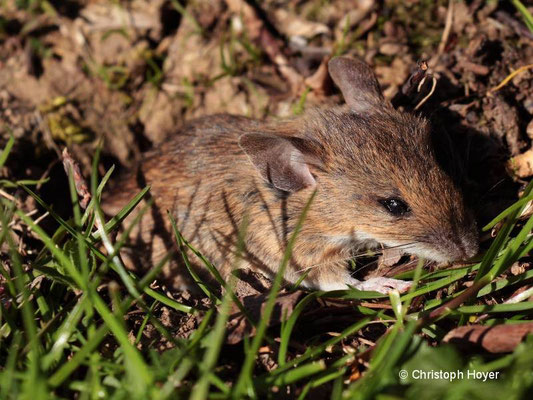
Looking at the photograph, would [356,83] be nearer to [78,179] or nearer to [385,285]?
[385,285]

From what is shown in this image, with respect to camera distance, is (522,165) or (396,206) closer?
(396,206)

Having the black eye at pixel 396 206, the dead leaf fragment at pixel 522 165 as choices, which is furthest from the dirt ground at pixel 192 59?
the black eye at pixel 396 206

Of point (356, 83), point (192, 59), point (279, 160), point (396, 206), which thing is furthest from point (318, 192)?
point (192, 59)

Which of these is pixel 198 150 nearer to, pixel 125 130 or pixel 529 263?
pixel 125 130

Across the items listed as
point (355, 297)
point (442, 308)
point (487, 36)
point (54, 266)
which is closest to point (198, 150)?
point (54, 266)

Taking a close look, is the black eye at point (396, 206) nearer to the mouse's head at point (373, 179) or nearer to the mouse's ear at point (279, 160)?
the mouse's head at point (373, 179)
